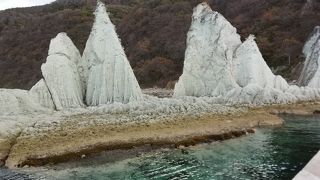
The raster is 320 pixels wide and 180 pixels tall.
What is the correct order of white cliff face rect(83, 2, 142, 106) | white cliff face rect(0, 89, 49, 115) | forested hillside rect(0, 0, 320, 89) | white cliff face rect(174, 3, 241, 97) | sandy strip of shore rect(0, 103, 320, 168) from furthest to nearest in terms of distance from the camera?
1. forested hillside rect(0, 0, 320, 89)
2. white cliff face rect(174, 3, 241, 97)
3. white cliff face rect(83, 2, 142, 106)
4. white cliff face rect(0, 89, 49, 115)
5. sandy strip of shore rect(0, 103, 320, 168)

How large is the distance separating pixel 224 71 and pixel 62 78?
16.6 m

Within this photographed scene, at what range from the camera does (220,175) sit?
70.9ft

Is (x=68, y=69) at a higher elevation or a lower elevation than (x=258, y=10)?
lower

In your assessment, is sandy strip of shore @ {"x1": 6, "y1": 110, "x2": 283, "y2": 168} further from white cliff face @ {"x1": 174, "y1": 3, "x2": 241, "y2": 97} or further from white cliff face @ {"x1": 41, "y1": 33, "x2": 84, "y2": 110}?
white cliff face @ {"x1": 174, "y1": 3, "x2": 241, "y2": 97}

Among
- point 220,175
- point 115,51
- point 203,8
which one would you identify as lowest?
point 220,175

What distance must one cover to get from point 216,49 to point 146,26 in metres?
73.0

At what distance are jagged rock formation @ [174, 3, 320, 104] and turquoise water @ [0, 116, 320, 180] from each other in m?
16.5

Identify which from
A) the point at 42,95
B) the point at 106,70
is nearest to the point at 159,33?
the point at 106,70

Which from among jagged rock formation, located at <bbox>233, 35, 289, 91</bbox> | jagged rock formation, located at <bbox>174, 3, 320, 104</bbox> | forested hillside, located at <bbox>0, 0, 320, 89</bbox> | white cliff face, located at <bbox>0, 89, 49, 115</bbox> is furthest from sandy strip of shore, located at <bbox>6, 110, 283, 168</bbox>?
forested hillside, located at <bbox>0, 0, 320, 89</bbox>

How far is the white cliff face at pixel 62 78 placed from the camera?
41625mm

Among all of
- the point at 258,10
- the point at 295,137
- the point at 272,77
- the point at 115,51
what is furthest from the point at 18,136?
the point at 258,10

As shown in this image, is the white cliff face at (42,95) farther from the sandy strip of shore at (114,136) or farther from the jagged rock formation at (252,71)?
the jagged rock formation at (252,71)

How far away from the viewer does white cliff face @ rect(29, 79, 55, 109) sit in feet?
134

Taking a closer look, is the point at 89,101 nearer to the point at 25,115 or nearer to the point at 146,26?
the point at 25,115
